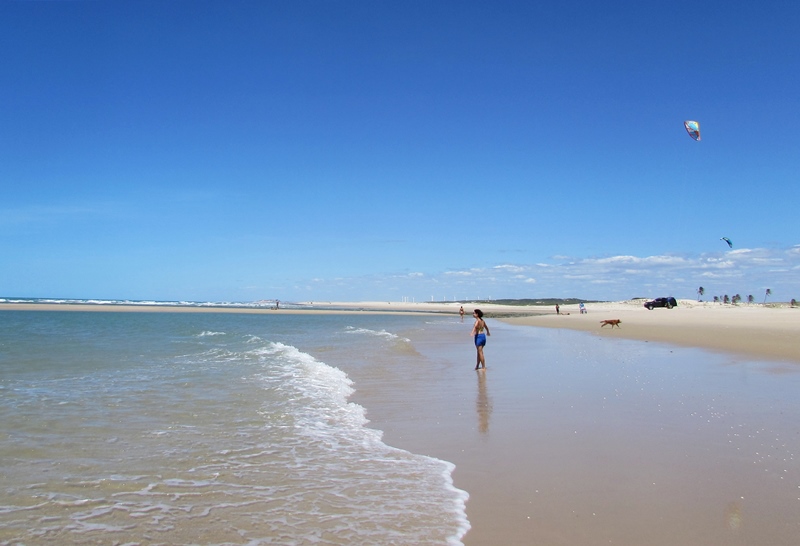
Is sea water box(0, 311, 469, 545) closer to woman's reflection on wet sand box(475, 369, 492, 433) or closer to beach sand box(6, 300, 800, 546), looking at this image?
beach sand box(6, 300, 800, 546)

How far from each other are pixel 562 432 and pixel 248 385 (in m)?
7.91

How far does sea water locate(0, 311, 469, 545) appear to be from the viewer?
5000 mm

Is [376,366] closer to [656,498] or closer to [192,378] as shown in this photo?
[192,378]

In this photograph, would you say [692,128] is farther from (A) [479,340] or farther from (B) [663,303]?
(B) [663,303]

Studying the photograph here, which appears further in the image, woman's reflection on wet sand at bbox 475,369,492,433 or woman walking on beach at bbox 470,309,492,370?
woman walking on beach at bbox 470,309,492,370

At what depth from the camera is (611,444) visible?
7.45 m

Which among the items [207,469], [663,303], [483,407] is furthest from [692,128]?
[663,303]

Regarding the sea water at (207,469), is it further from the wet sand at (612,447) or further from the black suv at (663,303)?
the black suv at (663,303)

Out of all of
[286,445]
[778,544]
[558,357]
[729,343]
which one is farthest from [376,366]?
[729,343]

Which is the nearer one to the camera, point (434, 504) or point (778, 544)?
point (778, 544)

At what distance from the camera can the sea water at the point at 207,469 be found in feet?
16.4

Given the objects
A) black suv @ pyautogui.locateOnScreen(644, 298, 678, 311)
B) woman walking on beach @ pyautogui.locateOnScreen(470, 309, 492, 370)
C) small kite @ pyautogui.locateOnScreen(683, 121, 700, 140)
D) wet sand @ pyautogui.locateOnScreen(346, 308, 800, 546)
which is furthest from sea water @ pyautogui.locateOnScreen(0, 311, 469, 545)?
black suv @ pyautogui.locateOnScreen(644, 298, 678, 311)

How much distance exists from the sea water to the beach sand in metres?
0.59

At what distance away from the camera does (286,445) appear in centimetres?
796
